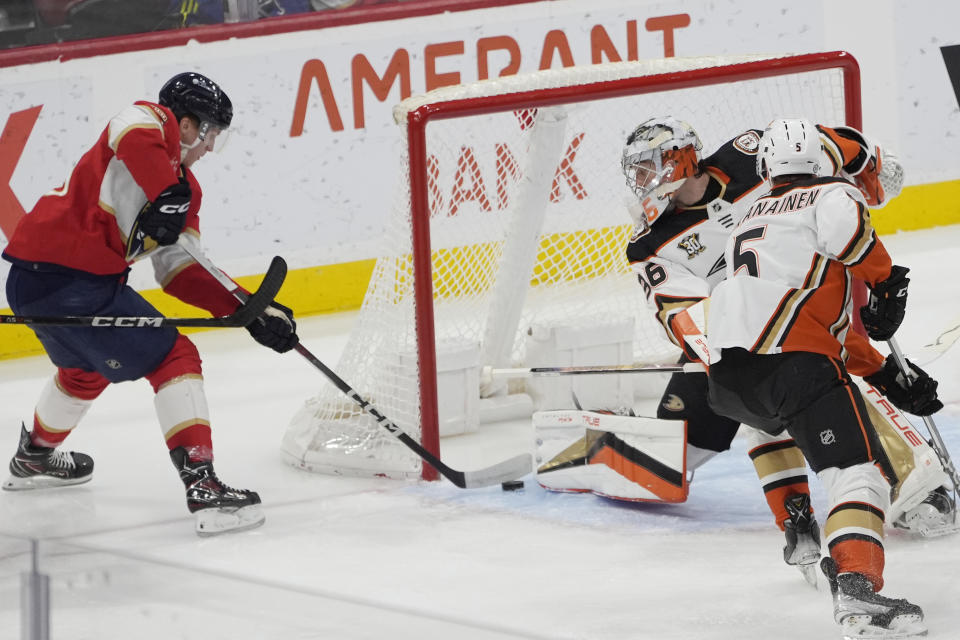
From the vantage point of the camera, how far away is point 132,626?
6.20 ft

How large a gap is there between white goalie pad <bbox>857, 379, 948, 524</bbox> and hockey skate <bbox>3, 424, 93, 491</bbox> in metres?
1.95

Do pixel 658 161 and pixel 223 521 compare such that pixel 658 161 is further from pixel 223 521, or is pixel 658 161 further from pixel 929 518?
pixel 223 521

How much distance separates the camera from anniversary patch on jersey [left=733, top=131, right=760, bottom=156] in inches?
129

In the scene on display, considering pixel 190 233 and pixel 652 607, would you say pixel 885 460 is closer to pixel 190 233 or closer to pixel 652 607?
pixel 652 607

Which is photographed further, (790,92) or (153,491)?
(790,92)

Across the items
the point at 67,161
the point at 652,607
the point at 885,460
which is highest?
the point at 67,161

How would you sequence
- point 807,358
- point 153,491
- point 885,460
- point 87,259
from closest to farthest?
point 807,358
point 885,460
point 87,259
point 153,491

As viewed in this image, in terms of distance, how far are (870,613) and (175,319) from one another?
1660 millimetres

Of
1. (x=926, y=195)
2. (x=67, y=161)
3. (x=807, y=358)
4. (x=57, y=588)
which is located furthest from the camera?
(x=926, y=195)

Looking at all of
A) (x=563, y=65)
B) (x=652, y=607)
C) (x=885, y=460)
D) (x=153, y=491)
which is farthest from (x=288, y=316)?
(x=563, y=65)

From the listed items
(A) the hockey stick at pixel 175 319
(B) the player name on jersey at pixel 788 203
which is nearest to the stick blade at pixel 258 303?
(A) the hockey stick at pixel 175 319

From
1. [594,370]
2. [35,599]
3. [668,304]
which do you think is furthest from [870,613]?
[35,599]

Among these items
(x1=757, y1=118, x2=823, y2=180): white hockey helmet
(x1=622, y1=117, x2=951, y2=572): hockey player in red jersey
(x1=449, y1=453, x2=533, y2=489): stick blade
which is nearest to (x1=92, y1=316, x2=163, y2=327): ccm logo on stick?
(x1=449, y1=453, x2=533, y2=489): stick blade

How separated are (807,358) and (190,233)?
60.0 inches
